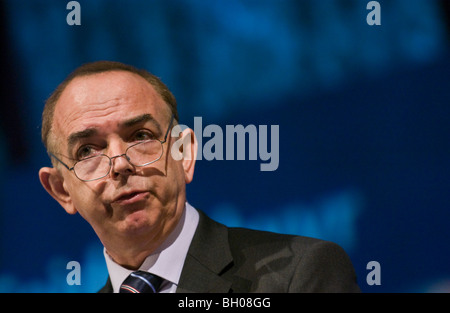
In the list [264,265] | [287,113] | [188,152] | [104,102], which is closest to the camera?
[264,265]

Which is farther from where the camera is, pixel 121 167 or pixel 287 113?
pixel 287 113

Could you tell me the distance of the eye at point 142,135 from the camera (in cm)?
190

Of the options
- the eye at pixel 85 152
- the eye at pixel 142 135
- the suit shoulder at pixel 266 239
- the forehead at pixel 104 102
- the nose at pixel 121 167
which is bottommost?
the suit shoulder at pixel 266 239

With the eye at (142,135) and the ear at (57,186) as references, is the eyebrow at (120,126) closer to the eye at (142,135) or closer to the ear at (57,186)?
the eye at (142,135)

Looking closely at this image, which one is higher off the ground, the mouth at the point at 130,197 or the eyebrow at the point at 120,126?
the eyebrow at the point at 120,126

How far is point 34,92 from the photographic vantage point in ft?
9.27

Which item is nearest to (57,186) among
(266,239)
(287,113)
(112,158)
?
(112,158)

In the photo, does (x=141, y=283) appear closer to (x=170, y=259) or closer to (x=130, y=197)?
(x=170, y=259)

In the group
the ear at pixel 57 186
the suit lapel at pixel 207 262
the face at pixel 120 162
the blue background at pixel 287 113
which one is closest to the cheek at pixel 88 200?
the face at pixel 120 162

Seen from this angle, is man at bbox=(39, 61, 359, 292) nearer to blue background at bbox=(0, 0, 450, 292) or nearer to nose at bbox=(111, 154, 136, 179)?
nose at bbox=(111, 154, 136, 179)

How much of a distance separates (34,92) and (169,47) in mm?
734

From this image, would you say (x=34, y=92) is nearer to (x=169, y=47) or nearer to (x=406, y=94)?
(x=169, y=47)

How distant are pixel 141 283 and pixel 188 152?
20.4 inches

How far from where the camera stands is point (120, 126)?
1.86 meters
